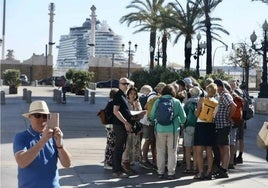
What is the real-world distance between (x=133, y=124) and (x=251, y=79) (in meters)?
A: 94.2

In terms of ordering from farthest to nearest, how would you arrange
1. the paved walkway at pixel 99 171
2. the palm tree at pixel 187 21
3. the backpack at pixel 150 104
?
the palm tree at pixel 187 21 → the backpack at pixel 150 104 → the paved walkway at pixel 99 171

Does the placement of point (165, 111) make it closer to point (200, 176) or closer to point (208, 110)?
point (208, 110)

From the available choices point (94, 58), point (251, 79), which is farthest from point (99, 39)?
point (94, 58)

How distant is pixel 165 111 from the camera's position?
9328 millimetres

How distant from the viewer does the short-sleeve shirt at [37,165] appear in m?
4.33

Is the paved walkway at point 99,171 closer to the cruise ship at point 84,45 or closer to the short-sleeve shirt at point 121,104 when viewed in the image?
the short-sleeve shirt at point 121,104

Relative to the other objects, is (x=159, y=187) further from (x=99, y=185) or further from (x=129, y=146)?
(x=129, y=146)

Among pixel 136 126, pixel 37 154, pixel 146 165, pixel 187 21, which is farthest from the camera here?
pixel 187 21

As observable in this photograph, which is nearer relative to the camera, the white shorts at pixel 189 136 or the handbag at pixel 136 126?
the handbag at pixel 136 126

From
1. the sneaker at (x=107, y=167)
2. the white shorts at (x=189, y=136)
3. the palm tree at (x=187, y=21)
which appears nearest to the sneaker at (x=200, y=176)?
the white shorts at (x=189, y=136)

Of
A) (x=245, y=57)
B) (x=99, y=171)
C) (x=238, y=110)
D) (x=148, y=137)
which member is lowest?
(x=99, y=171)

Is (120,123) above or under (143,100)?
under

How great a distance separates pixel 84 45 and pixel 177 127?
525ft

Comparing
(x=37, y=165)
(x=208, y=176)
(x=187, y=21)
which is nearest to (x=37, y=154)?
(x=37, y=165)
